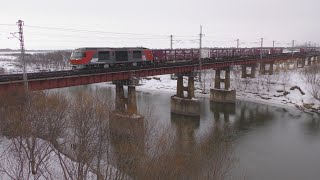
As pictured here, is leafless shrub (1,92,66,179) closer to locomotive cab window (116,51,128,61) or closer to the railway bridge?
the railway bridge

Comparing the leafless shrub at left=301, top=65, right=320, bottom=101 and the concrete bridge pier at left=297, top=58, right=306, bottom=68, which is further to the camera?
the concrete bridge pier at left=297, top=58, right=306, bottom=68

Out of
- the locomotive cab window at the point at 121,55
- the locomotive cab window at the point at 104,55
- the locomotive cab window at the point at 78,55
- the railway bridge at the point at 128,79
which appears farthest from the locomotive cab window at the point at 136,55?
the locomotive cab window at the point at 78,55

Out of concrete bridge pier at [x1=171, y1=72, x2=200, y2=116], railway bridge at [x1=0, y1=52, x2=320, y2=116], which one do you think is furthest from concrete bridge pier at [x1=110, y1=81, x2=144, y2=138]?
concrete bridge pier at [x1=171, y1=72, x2=200, y2=116]

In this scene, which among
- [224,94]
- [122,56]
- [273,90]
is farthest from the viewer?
[273,90]

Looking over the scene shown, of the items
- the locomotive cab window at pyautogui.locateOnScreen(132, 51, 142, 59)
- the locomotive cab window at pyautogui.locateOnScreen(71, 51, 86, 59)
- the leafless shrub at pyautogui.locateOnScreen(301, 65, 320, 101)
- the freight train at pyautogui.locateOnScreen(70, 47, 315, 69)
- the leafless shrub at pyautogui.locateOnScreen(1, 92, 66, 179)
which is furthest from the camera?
the leafless shrub at pyautogui.locateOnScreen(301, 65, 320, 101)

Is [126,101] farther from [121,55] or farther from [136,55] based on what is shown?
[136,55]

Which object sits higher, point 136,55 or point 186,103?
point 136,55

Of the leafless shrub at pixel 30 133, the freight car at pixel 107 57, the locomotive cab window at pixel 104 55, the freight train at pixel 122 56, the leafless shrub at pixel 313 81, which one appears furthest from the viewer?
the leafless shrub at pixel 313 81

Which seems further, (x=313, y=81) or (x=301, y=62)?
(x=301, y=62)

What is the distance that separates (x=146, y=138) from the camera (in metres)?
24.1

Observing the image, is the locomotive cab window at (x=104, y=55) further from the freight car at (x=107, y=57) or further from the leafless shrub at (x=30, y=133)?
the leafless shrub at (x=30, y=133)

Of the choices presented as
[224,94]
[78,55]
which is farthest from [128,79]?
[224,94]

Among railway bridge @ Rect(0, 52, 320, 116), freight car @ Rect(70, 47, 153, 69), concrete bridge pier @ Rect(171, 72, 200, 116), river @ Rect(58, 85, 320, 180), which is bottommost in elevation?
river @ Rect(58, 85, 320, 180)

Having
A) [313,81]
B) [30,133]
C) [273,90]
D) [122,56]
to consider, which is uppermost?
[122,56]
